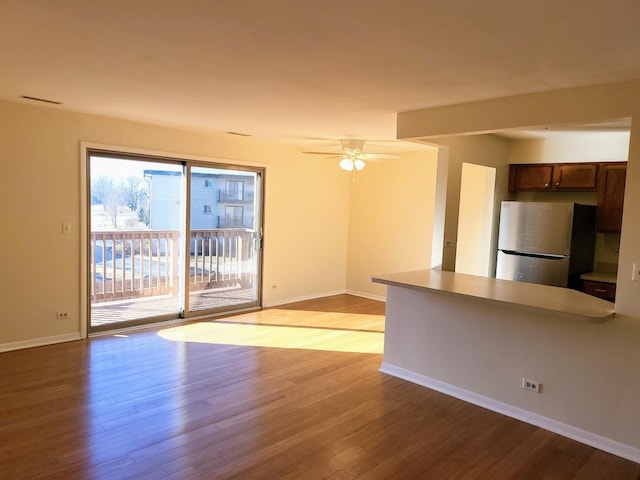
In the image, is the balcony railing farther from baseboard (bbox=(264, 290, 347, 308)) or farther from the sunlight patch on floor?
baseboard (bbox=(264, 290, 347, 308))

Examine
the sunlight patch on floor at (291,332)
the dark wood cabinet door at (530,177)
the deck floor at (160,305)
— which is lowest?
the sunlight patch on floor at (291,332)

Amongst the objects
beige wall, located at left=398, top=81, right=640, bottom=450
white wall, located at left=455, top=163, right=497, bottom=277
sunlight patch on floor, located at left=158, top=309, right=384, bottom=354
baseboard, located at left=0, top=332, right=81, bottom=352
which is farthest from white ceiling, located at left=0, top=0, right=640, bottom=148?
white wall, located at left=455, top=163, right=497, bottom=277

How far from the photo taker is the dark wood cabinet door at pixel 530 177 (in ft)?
16.9

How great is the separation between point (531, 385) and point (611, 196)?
258cm

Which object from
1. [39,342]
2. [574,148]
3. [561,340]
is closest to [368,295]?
[574,148]

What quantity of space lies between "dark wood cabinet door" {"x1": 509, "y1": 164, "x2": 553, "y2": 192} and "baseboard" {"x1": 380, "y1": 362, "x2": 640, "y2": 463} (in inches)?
108

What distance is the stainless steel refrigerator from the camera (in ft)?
15.2

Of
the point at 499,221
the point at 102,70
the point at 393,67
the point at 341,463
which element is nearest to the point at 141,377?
the point at 341,463

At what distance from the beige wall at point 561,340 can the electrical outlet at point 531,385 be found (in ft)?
0.12

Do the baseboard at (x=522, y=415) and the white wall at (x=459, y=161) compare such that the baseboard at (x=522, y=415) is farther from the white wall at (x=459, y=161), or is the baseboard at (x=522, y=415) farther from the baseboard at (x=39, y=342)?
the baseboard at (x=39, y=342)

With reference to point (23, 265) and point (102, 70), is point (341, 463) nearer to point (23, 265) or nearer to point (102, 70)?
point (102, 70)

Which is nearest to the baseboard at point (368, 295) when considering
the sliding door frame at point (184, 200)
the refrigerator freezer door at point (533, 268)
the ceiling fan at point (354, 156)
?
the sliding door frame at point (184, 200)

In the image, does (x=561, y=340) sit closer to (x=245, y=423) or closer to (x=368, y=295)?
(x=245, y=423)

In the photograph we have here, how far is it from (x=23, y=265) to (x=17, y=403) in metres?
1.58
